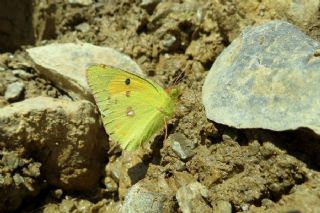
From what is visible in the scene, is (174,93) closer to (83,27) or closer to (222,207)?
(222,207)

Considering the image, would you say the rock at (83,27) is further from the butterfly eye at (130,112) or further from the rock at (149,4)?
the butterfly eye at (130,112)

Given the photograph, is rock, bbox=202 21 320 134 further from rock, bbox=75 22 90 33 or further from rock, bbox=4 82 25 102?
rock, bbox=75 22 90 33

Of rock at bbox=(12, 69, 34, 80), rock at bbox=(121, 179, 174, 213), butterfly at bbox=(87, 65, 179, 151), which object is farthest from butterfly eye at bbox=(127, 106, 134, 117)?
rock at bbox=(12, 69, 34, 80)

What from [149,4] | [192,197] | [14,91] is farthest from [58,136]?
[149,4]

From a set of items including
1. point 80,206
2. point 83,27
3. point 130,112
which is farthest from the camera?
point 83,27

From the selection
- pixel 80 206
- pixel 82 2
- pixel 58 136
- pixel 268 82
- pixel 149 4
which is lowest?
pixel 80 206

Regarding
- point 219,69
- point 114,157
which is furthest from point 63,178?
point 219,69

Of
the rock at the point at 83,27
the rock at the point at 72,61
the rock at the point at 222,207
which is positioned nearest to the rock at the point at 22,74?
the rock at the point at 72,61
